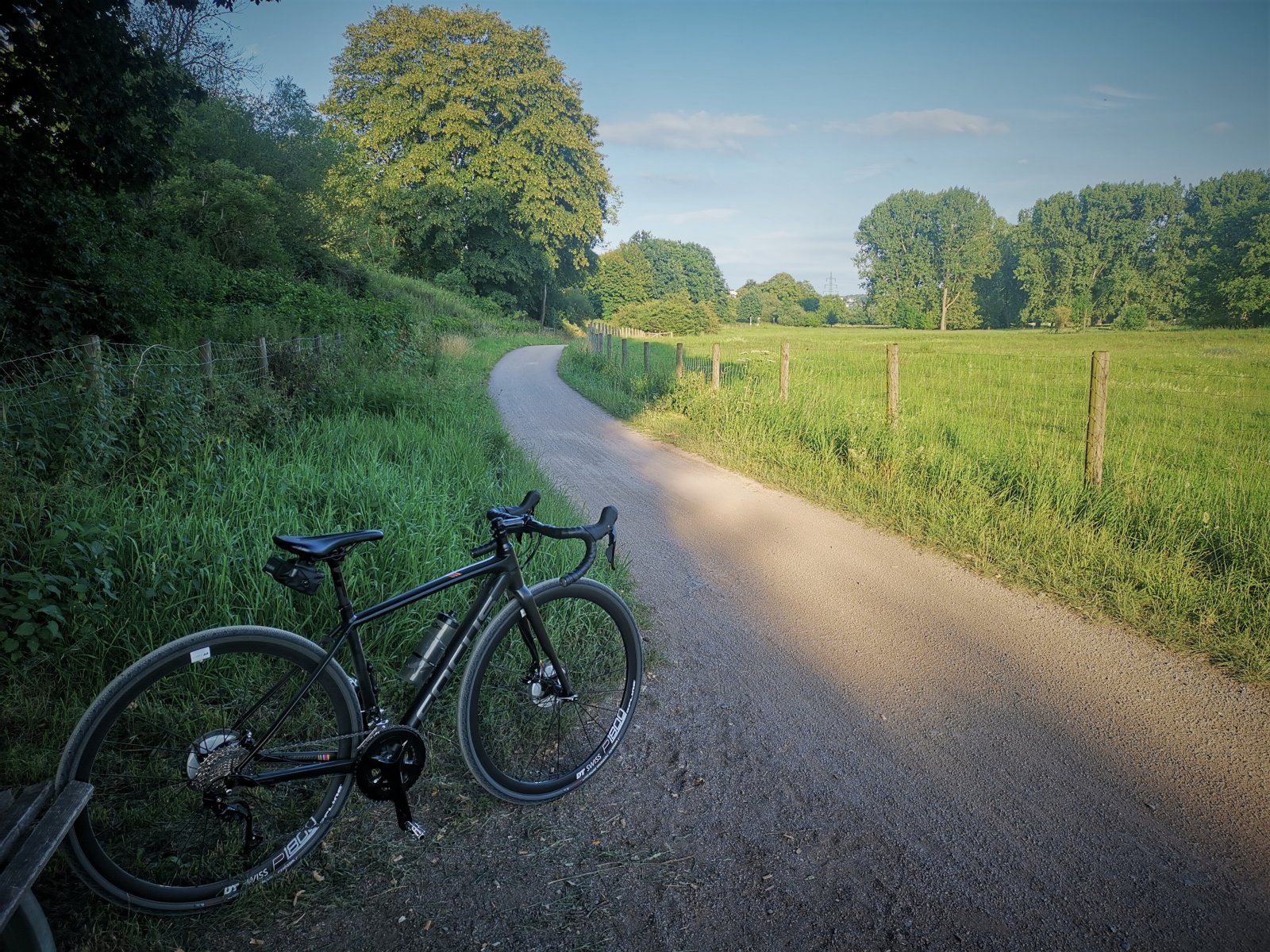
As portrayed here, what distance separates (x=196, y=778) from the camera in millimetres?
2357

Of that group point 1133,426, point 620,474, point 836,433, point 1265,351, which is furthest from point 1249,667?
point 1265,351

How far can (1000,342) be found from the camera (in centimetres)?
3800

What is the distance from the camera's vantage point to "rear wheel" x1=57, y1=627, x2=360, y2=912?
2.21m

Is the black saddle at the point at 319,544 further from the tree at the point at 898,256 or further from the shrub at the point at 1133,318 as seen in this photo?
the tree at the point at 898,256

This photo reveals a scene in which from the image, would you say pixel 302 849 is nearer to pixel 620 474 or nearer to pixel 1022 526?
pixel 1022 526

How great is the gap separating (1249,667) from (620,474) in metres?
6.45

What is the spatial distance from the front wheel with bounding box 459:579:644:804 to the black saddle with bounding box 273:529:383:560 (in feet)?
2.07

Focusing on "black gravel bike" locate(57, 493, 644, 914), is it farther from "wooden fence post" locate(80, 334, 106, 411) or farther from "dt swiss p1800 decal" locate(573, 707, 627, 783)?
"wooden fence post" locate(80, 334, 106, 411)

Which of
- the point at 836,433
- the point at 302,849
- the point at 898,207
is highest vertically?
the point at 898,207

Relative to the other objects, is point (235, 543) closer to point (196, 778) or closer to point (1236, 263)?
point (196, 778)

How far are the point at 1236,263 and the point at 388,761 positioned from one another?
5299 centimetres

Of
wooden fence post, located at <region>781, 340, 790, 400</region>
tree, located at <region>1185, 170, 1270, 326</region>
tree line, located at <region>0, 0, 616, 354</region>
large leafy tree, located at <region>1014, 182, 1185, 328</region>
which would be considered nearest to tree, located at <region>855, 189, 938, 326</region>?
large leafy tree, located at <region>1014, 182, 1185, 328</region>

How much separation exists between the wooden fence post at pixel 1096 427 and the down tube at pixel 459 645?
6.26 meters

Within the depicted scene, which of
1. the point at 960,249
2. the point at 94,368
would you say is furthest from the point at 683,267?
the point at 94,368
